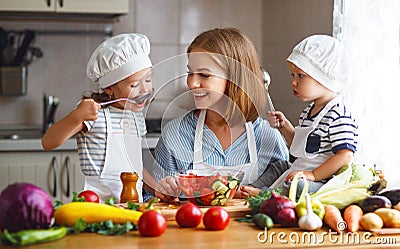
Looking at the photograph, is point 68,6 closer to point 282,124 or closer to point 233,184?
point 282,124

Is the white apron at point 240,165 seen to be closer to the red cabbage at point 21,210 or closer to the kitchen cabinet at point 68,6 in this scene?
the red cabbage at point 21,210

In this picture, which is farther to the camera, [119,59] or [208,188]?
[119,59]

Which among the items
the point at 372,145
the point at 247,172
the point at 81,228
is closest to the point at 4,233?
the point at 81,228

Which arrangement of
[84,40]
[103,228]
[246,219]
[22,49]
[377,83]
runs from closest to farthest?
[103,228] → [246,219] → [377,83] → [22,49] → [84,40]

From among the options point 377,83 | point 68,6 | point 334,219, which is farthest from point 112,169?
point 68,6

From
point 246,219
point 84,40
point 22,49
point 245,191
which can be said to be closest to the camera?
point 246,219

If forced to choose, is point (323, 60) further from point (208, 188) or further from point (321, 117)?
point (208, 188)

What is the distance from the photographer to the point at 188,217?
5.08 feet

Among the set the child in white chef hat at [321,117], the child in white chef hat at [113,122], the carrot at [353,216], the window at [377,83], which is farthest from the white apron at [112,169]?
the window at [377,83]

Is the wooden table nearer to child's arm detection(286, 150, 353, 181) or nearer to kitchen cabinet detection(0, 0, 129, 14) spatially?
child's arm detection(286, 150, 353, 181)

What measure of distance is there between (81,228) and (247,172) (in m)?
0.56

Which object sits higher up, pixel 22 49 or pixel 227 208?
pixel 22 49

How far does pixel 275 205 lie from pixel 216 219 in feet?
0.49

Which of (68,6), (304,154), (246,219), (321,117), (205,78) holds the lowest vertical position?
(246,219)
